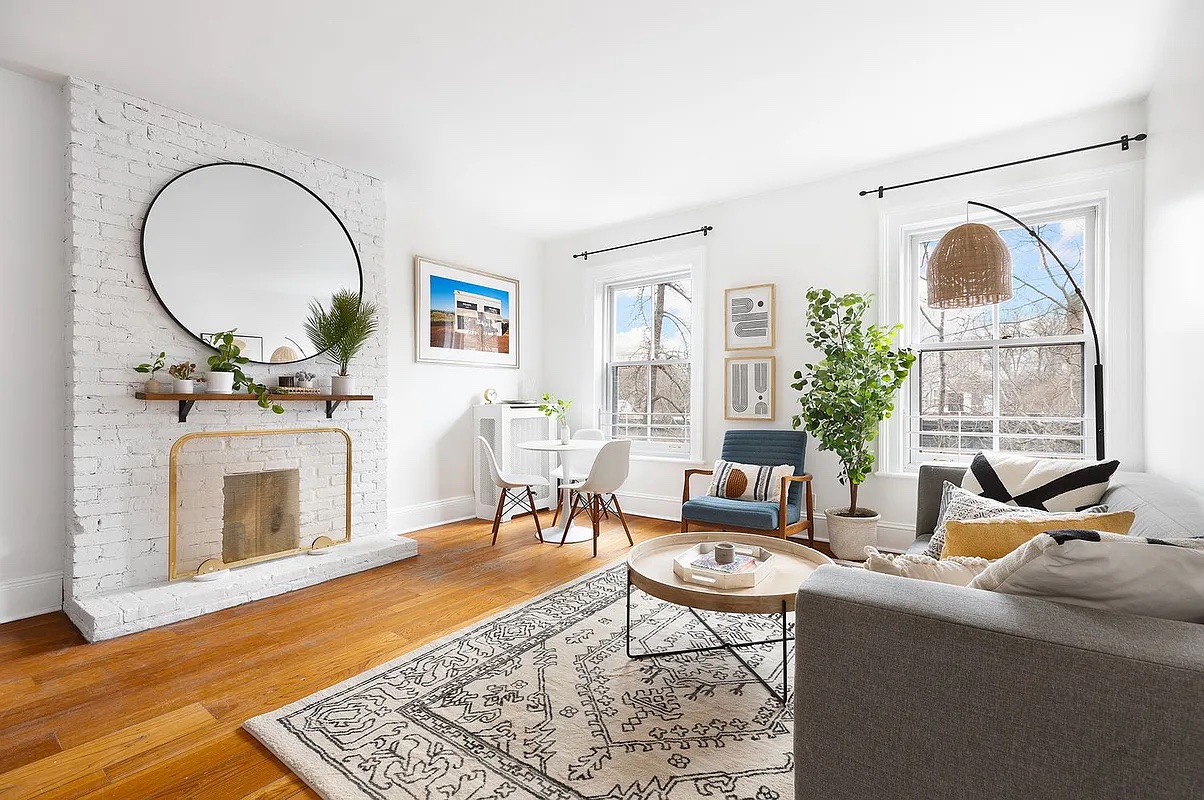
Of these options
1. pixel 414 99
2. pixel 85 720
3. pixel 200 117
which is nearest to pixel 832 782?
pixel 85 720

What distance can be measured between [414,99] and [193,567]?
2887mm

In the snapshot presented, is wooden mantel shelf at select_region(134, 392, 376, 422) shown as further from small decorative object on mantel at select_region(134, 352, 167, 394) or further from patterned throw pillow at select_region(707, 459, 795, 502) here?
patterned throw pillow at select_region(707, 459, 795, 502)

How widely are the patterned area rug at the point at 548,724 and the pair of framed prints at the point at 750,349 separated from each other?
7.32 ft

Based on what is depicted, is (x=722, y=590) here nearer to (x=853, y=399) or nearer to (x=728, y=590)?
(x=728, y=590)

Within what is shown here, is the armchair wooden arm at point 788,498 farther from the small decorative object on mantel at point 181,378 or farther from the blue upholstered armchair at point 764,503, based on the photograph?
the small decorative object on mantel at point 181,378

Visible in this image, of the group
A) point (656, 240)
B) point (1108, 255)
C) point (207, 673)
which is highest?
point (656, 240)

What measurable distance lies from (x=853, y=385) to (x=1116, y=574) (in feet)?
9.33

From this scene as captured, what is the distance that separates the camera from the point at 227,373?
3.31m

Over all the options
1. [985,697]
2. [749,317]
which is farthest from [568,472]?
[985,697]

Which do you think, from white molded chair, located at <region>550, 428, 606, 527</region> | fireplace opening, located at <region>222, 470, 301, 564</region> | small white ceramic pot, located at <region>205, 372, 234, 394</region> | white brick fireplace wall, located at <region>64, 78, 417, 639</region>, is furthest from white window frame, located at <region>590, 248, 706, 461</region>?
small white ceramic pot, located at <region>205, 372, 234, 394</region>

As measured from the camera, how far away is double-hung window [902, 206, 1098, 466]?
11.5 ft

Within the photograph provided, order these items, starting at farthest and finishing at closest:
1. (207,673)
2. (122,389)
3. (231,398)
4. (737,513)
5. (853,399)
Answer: (853,399), (737,513), (231,398), (122,389), (207,673)

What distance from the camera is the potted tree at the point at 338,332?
12.6ft

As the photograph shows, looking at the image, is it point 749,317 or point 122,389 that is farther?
point 749,317
